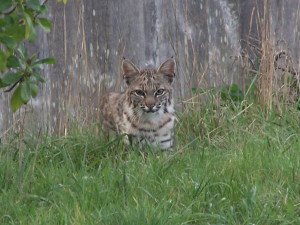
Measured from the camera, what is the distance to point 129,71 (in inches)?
251

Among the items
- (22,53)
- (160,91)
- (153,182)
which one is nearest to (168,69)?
(160,91)

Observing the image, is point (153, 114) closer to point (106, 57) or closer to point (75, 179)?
point (106, 57)

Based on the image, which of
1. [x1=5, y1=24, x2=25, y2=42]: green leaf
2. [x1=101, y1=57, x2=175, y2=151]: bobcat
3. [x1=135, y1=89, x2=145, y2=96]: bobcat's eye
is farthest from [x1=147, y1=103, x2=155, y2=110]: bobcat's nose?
[x1=5, y1=24, x2=25, y2=42]: green leaf

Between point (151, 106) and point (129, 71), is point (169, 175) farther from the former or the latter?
point (129, 71)

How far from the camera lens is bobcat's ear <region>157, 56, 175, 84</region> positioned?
638 centimetres

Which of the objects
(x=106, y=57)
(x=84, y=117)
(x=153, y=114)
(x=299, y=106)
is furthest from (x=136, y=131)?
(x=299, y=106)

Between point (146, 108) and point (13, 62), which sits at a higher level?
point (13, 62)

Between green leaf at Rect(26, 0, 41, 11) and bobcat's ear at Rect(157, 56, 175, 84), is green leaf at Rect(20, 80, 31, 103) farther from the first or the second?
bobcat's ear at Rect(157, 56, 175, 84)

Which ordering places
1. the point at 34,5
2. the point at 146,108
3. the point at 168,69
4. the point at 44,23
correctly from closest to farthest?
the point at 34,5 → the point at 44,23 → the point at 146,108 → the point at 168,69

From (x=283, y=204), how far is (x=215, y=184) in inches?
19.6

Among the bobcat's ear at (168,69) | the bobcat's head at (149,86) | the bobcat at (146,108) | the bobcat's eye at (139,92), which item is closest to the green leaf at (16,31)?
the bobcat at (146,108)

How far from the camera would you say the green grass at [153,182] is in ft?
13.5

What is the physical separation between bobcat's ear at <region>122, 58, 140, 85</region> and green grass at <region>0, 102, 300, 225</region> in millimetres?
760

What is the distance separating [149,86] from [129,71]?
0.26 metres
